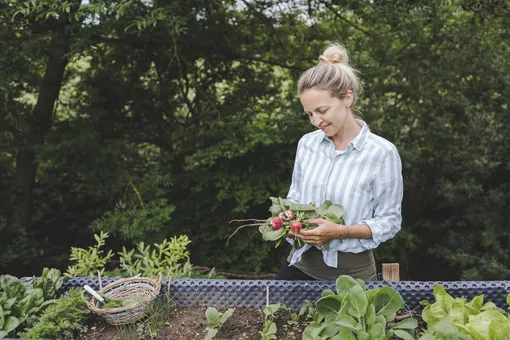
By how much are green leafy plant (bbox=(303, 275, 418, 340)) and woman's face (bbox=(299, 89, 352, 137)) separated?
602 millimetres

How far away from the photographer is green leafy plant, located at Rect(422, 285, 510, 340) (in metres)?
1.50

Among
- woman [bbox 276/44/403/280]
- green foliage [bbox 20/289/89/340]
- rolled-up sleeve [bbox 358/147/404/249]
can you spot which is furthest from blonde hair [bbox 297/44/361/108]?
green foliage [bbox 20/289/89/340]

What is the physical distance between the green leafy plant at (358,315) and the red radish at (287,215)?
29 cm

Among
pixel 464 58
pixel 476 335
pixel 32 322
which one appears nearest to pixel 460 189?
pixel 464 58

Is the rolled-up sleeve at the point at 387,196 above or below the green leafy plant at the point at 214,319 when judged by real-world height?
above

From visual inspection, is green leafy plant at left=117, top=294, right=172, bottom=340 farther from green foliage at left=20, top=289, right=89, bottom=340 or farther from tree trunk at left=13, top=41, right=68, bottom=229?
tree trunk at left=13, top=41, right=68, bottom=229

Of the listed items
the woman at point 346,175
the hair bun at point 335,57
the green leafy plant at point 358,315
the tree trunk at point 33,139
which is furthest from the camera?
the tree trunk at point 33,139

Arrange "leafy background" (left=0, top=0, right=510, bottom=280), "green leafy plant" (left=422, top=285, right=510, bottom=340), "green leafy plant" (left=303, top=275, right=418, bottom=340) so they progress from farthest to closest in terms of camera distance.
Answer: "leafy background" (left=0, top=0, right=510, bottom=280) < "green leafy plant" (left=303, top=275, right=418, bottom=340) < "green leafy plant" (left=422, top=285, right=510, bottom=340)

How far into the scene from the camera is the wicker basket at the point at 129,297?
199cm

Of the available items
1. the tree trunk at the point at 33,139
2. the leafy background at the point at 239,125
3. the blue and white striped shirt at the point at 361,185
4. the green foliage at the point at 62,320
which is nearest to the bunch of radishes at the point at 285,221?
the blue and white striped shirt at the point at 361,185

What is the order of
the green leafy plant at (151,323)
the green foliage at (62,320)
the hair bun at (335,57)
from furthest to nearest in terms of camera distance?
the hair bun at (335,57), the green leafy plant at (151,323), the green foliage at (62,320)

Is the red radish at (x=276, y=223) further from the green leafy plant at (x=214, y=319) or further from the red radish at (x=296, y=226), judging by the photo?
the green leafy plant at (x=214, y=319)

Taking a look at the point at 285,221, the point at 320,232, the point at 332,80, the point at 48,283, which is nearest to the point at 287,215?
the point at 285,221

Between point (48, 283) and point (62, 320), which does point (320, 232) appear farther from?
point (48, 283)
